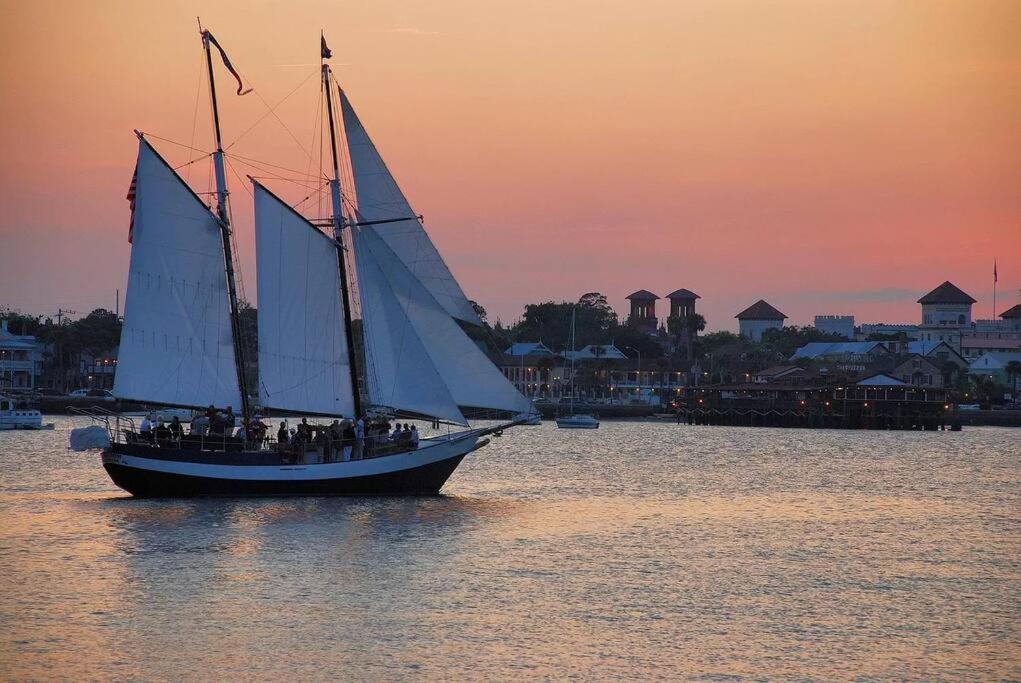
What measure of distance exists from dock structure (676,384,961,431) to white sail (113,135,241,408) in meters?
131

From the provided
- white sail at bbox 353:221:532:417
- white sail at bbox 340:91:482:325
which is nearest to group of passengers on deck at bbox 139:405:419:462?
white sail at bbox 353:221:532:417

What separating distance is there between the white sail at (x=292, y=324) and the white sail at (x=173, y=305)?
1.46 meters

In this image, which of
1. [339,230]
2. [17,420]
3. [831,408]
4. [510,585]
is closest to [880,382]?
[831,408]

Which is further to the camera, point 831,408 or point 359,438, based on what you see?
point 831,408

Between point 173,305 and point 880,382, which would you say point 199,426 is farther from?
point 880,382

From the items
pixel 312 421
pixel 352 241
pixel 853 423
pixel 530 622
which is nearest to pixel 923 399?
pixel 853 423

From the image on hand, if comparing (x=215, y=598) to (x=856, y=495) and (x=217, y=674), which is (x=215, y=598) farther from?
(x=856, y=495)

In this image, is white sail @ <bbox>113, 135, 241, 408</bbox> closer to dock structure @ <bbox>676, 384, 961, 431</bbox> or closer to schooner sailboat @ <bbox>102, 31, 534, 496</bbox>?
schooner sailboat @ <bbox>102, 31, 534, 496</bbox>

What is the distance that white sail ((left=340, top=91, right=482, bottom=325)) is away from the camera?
53469mm

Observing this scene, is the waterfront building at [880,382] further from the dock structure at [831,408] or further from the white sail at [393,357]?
the white sail at [393,357]

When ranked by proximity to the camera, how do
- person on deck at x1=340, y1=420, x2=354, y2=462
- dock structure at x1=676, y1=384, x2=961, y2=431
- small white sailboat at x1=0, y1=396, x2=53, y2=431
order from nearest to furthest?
person on deck at x1=340, y1=420, x2=354, y2=462
small white sailboat at x1=0, y1=396, x2=53, y2=431
dock structure at x1=676, y1=384, x2=961, y2=431

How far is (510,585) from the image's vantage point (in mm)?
37625

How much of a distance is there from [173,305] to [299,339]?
453cm

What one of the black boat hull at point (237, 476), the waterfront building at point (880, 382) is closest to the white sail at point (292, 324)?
the black boat hull at point (237, 476)
